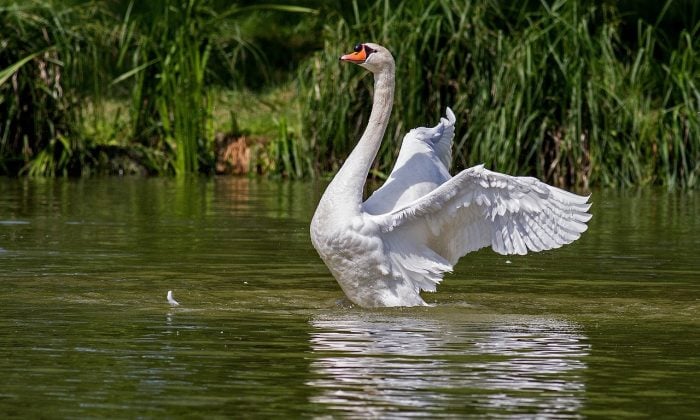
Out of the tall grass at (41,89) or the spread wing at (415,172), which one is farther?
the tall grass at (41,89)

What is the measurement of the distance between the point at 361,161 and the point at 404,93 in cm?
983

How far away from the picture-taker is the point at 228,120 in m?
23.1

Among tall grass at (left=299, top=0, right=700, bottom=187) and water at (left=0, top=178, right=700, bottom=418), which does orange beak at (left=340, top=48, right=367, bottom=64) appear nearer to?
water at (left=0, top=178, right=700, bottom=418)

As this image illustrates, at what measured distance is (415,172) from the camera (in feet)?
30.4

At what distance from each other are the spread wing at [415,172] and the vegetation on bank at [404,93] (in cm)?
801

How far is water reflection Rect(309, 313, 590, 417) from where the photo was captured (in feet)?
18.7

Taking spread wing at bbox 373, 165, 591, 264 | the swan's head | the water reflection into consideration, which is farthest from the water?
the swan's head

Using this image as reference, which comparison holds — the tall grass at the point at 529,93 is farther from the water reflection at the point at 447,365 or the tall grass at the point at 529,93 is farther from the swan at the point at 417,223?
the water reflection at the point at 447,365

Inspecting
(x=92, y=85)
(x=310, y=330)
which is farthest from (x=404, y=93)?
(x=310, y=330)

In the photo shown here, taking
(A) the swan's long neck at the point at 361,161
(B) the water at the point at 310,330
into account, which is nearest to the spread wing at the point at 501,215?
(A) the swan's long neck at the point at 361,161

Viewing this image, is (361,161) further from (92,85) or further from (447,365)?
(92,85)

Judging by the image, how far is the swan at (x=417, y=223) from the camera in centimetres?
861

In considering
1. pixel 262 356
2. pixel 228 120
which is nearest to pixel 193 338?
pixel 262 356

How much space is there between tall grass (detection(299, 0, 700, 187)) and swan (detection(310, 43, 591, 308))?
9.09 m
